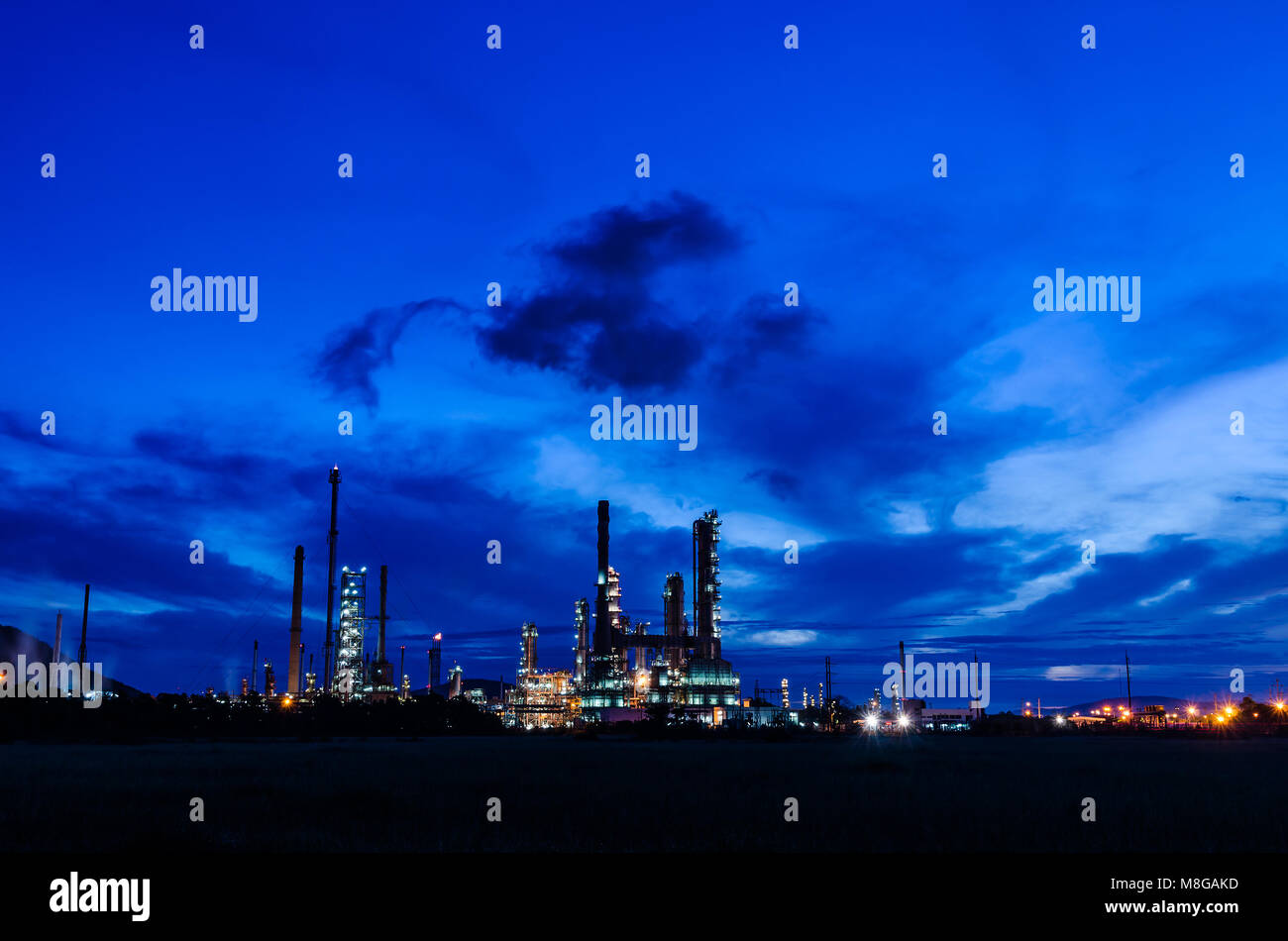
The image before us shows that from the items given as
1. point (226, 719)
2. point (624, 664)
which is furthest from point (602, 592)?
point (226, 719)

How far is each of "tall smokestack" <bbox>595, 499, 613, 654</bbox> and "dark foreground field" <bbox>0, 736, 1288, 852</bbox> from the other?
11687cm

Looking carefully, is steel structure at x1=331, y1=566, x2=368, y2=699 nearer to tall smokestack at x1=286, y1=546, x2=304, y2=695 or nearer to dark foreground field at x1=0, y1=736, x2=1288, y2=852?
tall smokestack at x1=286, y1=546, x2=304, y2=695

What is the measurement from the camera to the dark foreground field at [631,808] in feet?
48.8

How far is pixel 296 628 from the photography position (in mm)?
136625

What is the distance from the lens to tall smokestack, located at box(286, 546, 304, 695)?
443 feet

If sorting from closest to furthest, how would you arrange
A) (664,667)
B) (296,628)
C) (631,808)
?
(631,808) → (296,628) → (664,667)

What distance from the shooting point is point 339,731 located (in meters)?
94.4

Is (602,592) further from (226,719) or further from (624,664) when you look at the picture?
(226,719)

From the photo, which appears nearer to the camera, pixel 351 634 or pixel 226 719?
pixel 226 719

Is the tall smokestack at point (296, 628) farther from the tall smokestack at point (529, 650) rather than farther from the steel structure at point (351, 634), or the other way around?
the tall smokestack at point (529, 650)

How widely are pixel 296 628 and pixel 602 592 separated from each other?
155 feet

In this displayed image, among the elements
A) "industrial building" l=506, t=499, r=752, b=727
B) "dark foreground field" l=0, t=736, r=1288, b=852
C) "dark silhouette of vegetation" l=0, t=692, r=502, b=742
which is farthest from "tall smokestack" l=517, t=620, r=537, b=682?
"dark foreground field" l=0, t=736, r=1288, b=852

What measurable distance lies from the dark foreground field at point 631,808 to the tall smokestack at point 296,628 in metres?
101
